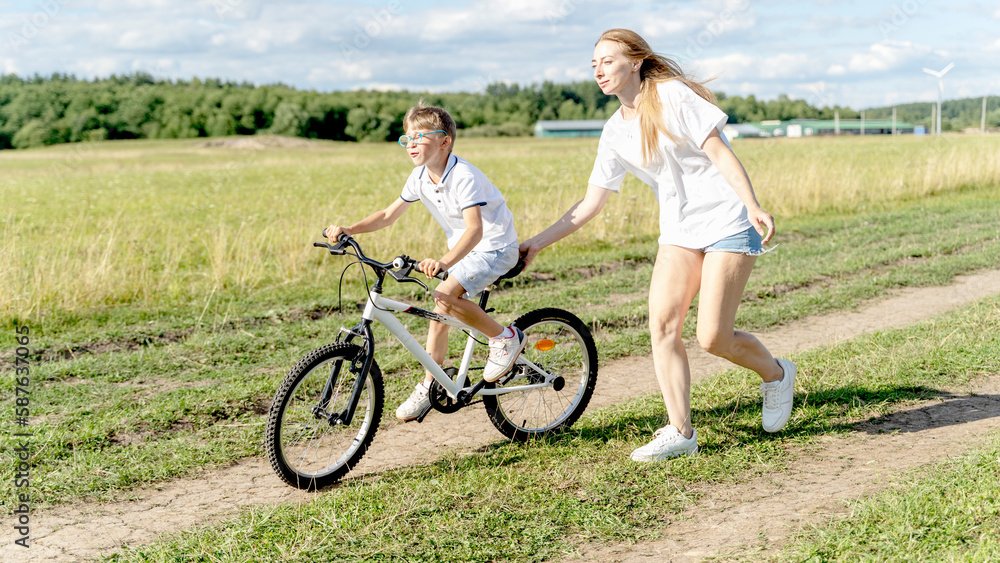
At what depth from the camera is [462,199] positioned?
163 inches

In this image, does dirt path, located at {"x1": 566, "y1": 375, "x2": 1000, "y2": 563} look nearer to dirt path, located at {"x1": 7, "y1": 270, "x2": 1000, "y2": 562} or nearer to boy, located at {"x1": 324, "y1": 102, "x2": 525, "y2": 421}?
dirt path, located at {"x1": 7, "y1": 270, "x2": 1000, "y2": 562}

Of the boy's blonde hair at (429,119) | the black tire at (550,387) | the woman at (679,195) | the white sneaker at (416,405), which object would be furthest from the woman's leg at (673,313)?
the white sneaker at (416,405)

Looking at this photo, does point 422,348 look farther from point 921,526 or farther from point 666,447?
point 921,526

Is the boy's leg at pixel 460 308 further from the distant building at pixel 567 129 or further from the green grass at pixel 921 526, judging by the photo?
the distant building at pixel 567 129

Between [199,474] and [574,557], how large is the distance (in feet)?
7.38

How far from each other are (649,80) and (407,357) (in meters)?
3.36

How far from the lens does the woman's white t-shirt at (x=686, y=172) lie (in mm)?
3777

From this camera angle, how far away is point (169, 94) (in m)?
102

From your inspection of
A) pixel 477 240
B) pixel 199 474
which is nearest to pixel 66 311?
pixel 199 474

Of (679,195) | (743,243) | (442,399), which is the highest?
(679,195)

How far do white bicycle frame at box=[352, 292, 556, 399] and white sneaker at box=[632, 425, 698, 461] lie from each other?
82cm

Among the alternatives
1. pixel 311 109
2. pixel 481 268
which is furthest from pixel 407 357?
pixel 311 109

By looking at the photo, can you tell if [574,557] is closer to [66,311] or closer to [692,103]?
[692,103]

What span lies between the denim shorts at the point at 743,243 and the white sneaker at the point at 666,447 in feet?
3.42
